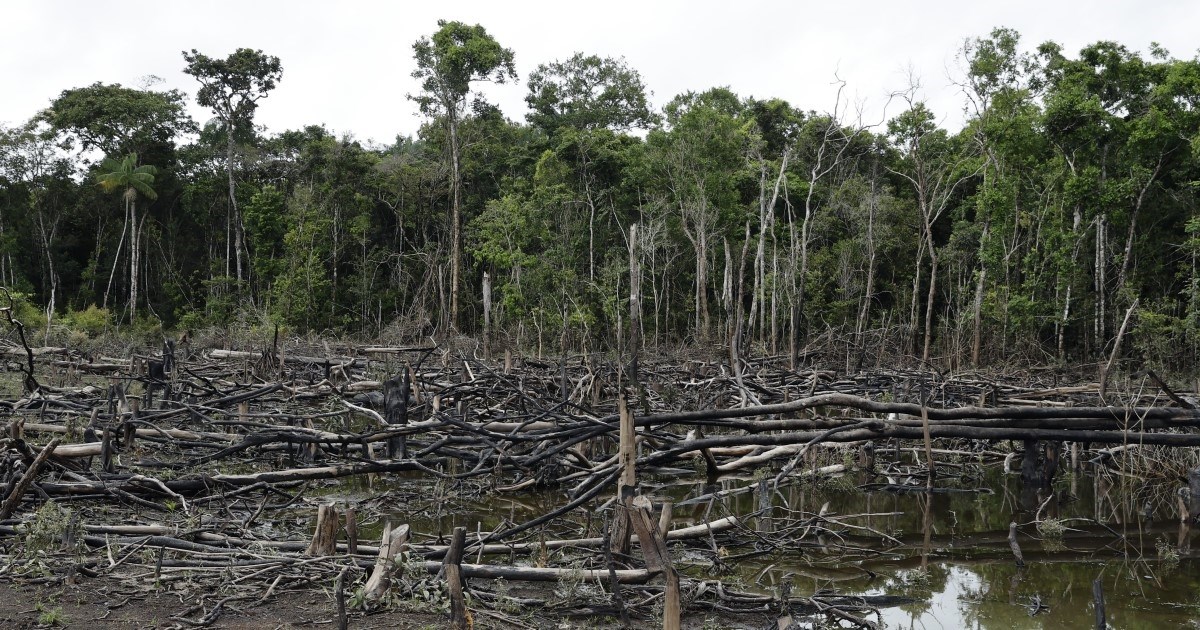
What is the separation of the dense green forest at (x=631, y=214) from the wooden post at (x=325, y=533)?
18.2m

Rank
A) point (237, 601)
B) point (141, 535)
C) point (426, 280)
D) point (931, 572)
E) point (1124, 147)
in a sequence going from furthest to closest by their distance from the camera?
point (426, 280), point (1124, 147), point (931, 572), point (141, 535), point (237, 601)

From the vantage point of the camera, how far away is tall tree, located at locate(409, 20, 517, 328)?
95.5ft

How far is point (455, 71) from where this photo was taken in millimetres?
29578

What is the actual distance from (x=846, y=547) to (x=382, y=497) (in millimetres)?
4060

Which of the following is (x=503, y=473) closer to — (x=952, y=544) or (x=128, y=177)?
(x=952, y=544)

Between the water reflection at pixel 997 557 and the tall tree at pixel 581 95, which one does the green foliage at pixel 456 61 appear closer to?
the tall tree at pixel 581 95

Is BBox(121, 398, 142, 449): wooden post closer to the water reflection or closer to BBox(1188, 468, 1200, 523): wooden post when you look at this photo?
the water reflection

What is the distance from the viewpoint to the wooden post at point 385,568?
4230 millimetres

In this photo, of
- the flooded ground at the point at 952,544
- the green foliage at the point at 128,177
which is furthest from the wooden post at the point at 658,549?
the green foliage at the point at 128,177

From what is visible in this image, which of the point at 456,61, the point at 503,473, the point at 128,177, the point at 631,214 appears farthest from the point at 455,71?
the point at 503,473

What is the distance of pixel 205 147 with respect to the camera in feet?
121

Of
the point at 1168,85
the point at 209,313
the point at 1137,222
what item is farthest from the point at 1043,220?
the point at 209,313

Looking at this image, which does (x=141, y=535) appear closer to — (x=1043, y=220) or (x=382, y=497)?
(x=382, y=497)

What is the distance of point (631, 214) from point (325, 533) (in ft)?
89.0
